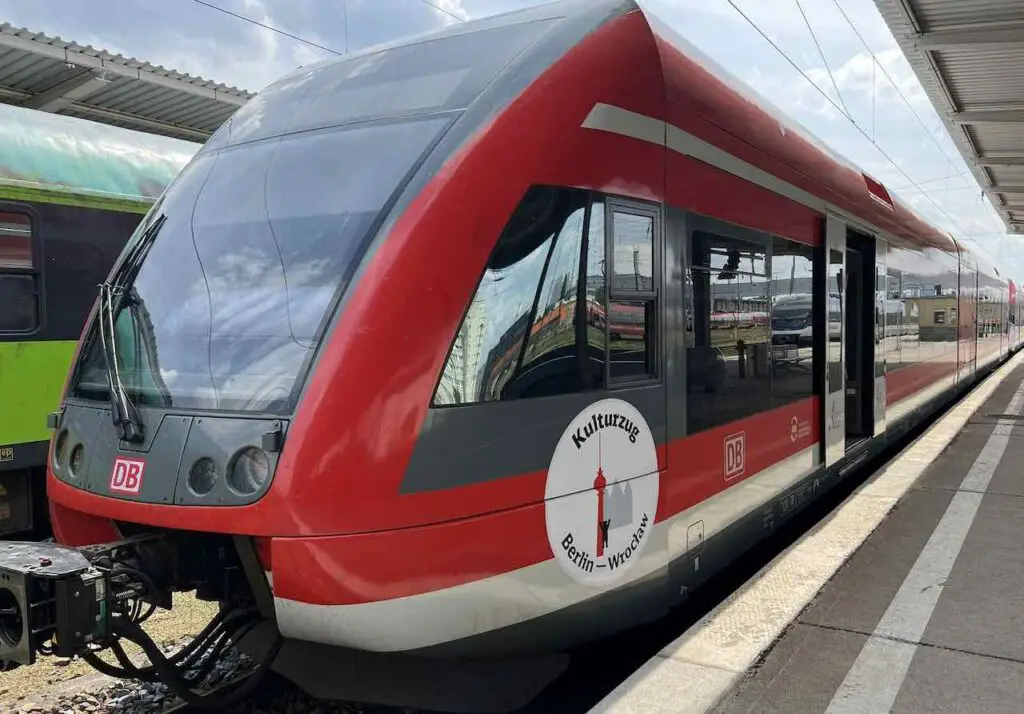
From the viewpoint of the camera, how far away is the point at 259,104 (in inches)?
162

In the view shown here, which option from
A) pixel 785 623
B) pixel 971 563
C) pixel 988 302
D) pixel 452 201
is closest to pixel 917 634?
pixel 785 623

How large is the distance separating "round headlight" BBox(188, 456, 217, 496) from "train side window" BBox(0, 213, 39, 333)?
4365 mm

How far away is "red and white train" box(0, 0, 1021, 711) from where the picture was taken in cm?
286

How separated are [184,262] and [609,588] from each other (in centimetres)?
225

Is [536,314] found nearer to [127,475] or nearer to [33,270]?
[127,475]

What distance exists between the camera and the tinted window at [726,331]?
4.27m

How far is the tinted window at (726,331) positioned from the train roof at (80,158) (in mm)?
5238

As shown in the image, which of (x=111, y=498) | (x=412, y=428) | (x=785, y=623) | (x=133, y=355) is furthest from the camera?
(x=785, y=623)

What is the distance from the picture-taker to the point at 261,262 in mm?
3320

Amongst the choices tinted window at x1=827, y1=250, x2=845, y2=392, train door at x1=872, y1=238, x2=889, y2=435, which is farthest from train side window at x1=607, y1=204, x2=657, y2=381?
train door at x1=872, y1=238, x2=889, y2=435

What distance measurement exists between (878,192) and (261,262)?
682cm

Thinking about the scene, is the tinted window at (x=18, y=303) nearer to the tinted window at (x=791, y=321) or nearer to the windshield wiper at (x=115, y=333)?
the windshield wiper at (x=115, y=333)

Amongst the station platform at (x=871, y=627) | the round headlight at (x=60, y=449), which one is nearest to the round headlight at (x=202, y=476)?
the round headlight at (x=60, y=449)

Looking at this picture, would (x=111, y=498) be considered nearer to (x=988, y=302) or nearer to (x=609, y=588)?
(x=609, y=588)
